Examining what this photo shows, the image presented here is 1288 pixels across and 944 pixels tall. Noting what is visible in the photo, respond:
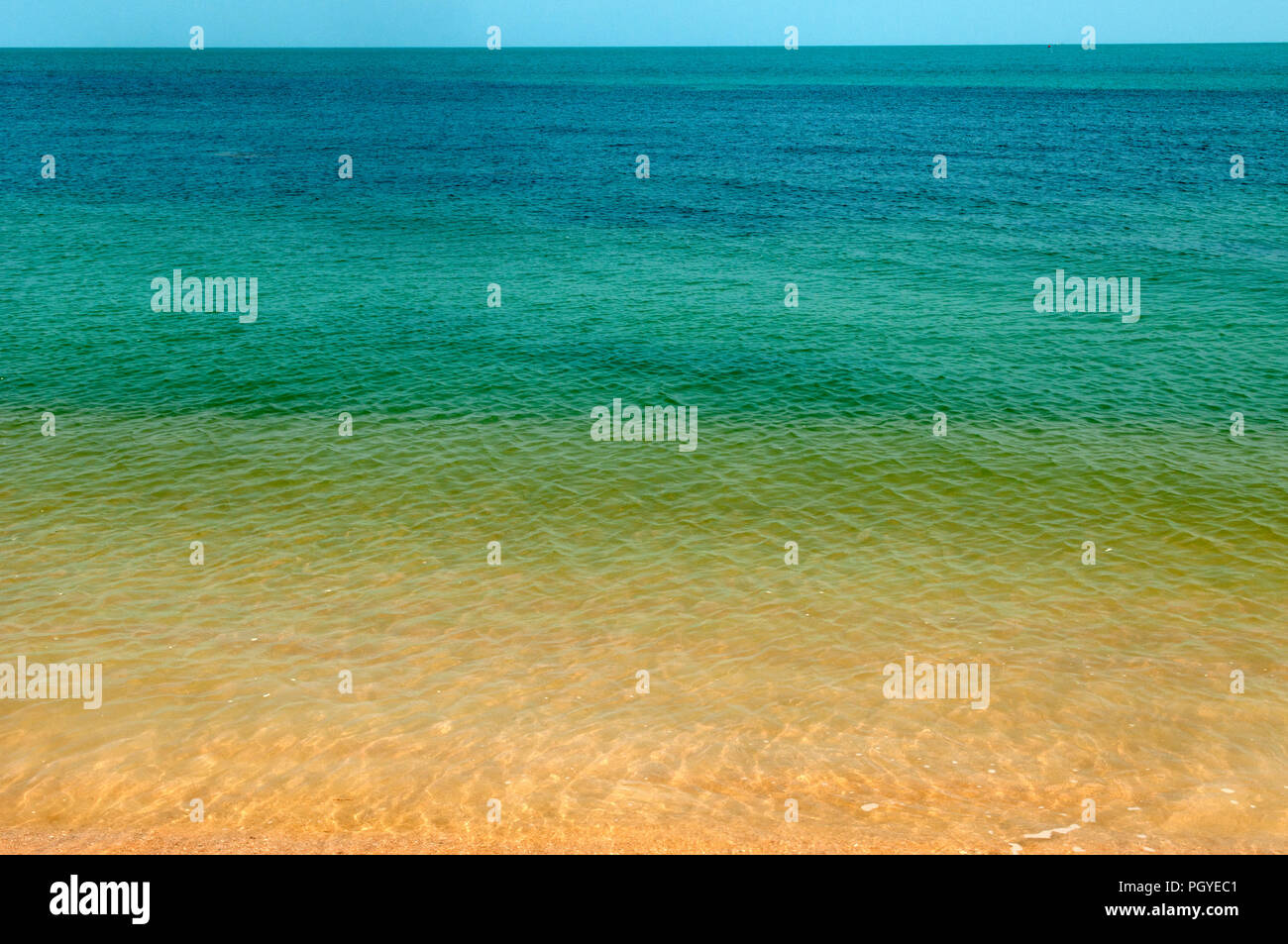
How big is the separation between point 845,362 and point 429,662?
19.6m

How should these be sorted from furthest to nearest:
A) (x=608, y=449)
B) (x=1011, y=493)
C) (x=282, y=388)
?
(x=282, y=388), (x=608, y=449), (x=1011, y=493)

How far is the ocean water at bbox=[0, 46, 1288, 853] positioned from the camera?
43.4 feet

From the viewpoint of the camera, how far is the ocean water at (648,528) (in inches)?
521

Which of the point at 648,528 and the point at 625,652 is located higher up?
the point at 648,528

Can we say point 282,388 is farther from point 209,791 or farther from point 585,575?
point 209,791

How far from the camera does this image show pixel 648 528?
834 inches

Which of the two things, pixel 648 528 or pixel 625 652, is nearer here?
pixel 625 652

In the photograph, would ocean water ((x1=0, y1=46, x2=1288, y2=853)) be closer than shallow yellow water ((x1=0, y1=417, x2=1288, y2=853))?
No


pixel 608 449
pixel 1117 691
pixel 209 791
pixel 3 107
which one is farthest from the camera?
pixel 3 107

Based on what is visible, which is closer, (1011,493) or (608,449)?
(1011,493)

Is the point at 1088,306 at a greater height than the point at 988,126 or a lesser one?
lesser

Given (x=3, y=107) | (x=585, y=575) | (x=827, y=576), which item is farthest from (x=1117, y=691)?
(x=3, y=107)

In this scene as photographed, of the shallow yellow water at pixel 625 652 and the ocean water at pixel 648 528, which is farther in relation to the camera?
the ocean water at pixel 648 528

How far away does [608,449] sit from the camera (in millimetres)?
25312
